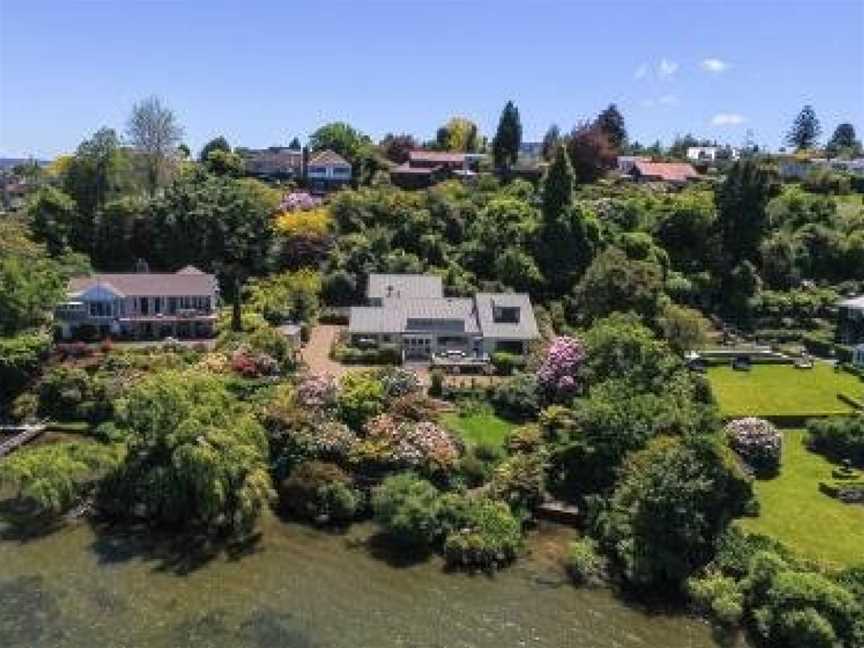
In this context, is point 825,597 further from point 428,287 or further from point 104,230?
point 104,230

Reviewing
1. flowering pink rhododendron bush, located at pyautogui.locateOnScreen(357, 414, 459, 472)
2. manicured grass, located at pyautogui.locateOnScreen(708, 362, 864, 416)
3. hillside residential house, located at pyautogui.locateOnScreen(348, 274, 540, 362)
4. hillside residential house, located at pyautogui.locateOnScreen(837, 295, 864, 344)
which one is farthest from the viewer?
hillside residential house, located at pyautogui.locateOnScreen(837, 295, 864, 344)

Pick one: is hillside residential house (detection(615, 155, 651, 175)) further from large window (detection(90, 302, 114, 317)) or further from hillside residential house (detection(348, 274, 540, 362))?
large window (detection(90, 302, 114, 317))

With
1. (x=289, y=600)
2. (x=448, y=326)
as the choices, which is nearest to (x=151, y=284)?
(x=448, y=326)

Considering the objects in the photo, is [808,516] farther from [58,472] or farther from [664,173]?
[664,173]

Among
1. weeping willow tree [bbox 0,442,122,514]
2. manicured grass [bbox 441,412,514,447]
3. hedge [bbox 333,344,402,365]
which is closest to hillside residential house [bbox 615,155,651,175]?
hedge [bbox 333,344,402,365]

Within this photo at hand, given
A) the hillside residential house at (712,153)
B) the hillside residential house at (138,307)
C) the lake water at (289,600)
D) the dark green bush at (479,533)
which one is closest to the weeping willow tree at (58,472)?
the lake water at (289,600)

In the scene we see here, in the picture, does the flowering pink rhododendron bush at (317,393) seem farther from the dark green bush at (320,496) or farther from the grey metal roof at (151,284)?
the grey metal roof at (151,284)
